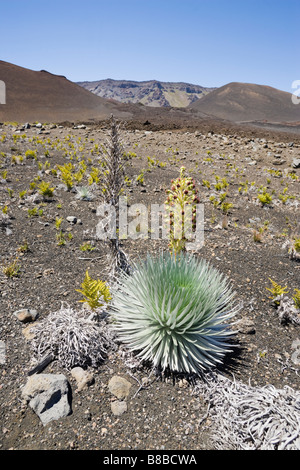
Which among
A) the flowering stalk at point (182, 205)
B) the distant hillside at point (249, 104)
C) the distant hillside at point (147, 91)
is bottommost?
the flowering stalk at point (182, 205)

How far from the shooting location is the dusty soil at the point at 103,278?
170cm

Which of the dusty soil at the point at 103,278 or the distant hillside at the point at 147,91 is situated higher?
the distant hillside at the point at 147,91

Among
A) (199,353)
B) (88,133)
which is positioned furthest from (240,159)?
(199,353)

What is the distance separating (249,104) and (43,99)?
110 ft

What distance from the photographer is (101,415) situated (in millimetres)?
1785

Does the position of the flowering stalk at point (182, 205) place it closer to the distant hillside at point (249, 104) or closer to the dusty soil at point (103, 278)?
the dusty soil at point (103, 278)

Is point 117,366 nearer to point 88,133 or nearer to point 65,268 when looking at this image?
point 65,268

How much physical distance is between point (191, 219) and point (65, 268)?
161 cm
